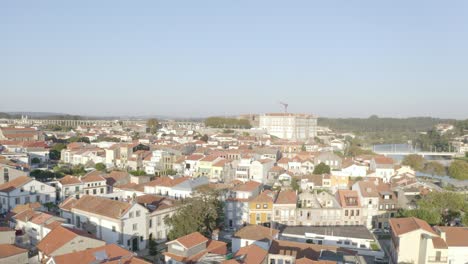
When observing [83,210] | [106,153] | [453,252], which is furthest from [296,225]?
[106,153]

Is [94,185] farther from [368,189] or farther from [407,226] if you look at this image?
[407,226]

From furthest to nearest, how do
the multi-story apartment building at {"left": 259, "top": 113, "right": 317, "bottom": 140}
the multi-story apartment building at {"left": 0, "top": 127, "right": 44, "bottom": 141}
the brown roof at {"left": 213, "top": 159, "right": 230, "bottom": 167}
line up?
the multi-story apartment building at {"left": 259, "top": 113, "right": 317, "bottom": 140} < the multi-story apartment building at {"left": 0, "top": 127, "right": 44, "bottom": 141} < the brown roof at {"left": 213, "top": 159, "right": 230, "bottom": 167}

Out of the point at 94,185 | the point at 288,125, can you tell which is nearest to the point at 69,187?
the point at 94,185

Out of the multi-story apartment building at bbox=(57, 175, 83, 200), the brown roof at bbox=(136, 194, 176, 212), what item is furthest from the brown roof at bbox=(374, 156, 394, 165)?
the multi-story apartment building at bbox=(57, 175, 83, 200)

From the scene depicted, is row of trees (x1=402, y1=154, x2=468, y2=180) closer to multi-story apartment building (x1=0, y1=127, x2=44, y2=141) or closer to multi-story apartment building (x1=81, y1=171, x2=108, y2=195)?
multi-story apartment building (x1=81, y1=171, x2=108, y2=195)

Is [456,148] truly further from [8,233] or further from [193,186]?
[8,233]

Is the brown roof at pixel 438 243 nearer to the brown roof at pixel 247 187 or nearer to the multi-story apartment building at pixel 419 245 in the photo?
the multi-story apartment building at pixel 419 245

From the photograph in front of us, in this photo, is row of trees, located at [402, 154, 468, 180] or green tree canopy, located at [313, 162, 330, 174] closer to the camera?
green tree canopy, located at [313, 162, 330, 174]
